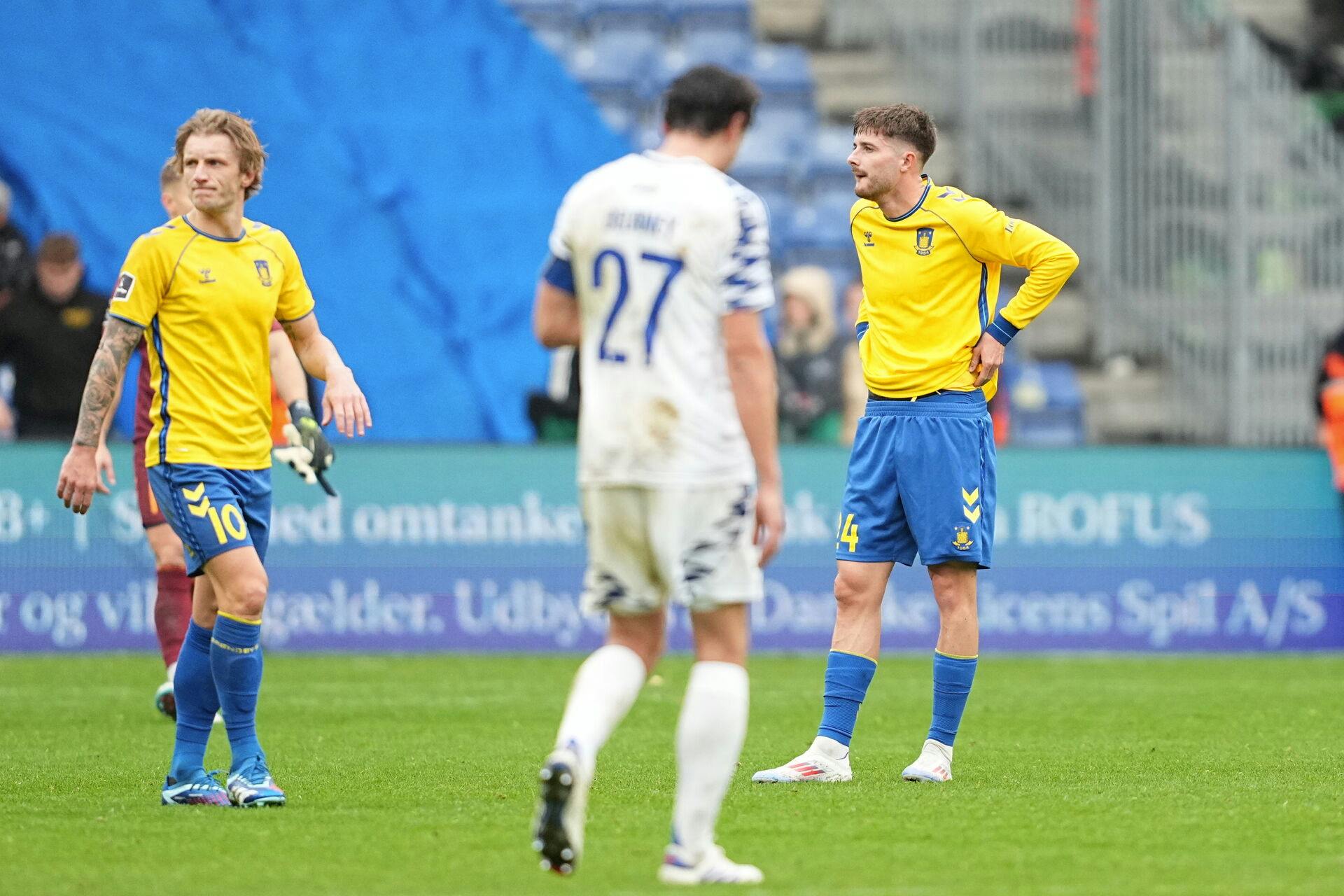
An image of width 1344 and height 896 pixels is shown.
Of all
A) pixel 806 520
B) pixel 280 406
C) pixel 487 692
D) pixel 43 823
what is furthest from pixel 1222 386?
pixel 43 823

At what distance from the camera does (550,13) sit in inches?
747

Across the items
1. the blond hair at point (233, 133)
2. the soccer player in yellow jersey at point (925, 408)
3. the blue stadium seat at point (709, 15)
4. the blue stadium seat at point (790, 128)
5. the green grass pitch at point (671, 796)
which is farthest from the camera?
the blue stadium seat at point (709, 15)

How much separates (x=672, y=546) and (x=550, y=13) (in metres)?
14.7

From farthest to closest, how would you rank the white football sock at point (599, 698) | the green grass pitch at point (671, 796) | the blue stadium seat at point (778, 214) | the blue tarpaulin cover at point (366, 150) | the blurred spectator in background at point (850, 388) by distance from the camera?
1. the blue stadium seat at point (778, 214)
2. the blue tarpaulin cover at point (366, 150)
3. the blurred spectator in background at point (850, 388)
4. the green grass pitch at point (671, 796)
5. the white football sock at point (599, 698)

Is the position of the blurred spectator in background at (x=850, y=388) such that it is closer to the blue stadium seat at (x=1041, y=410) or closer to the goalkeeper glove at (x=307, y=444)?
the blue stadium seat at (x=1041, y=410)

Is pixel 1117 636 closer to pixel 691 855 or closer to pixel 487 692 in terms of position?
pixel 487 692

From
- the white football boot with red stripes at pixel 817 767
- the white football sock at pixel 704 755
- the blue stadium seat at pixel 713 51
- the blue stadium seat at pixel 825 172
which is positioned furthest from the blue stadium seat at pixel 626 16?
the white football sock at pixel 704 755

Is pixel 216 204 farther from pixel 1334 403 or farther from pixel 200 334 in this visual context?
pixel 1334 403

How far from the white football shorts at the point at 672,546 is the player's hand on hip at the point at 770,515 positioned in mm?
26

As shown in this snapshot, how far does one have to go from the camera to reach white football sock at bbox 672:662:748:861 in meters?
4.89

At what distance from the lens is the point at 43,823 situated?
612 cm

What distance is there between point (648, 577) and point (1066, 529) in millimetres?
8731

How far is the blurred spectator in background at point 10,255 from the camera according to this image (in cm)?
1424

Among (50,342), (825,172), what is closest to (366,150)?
(825,172)
